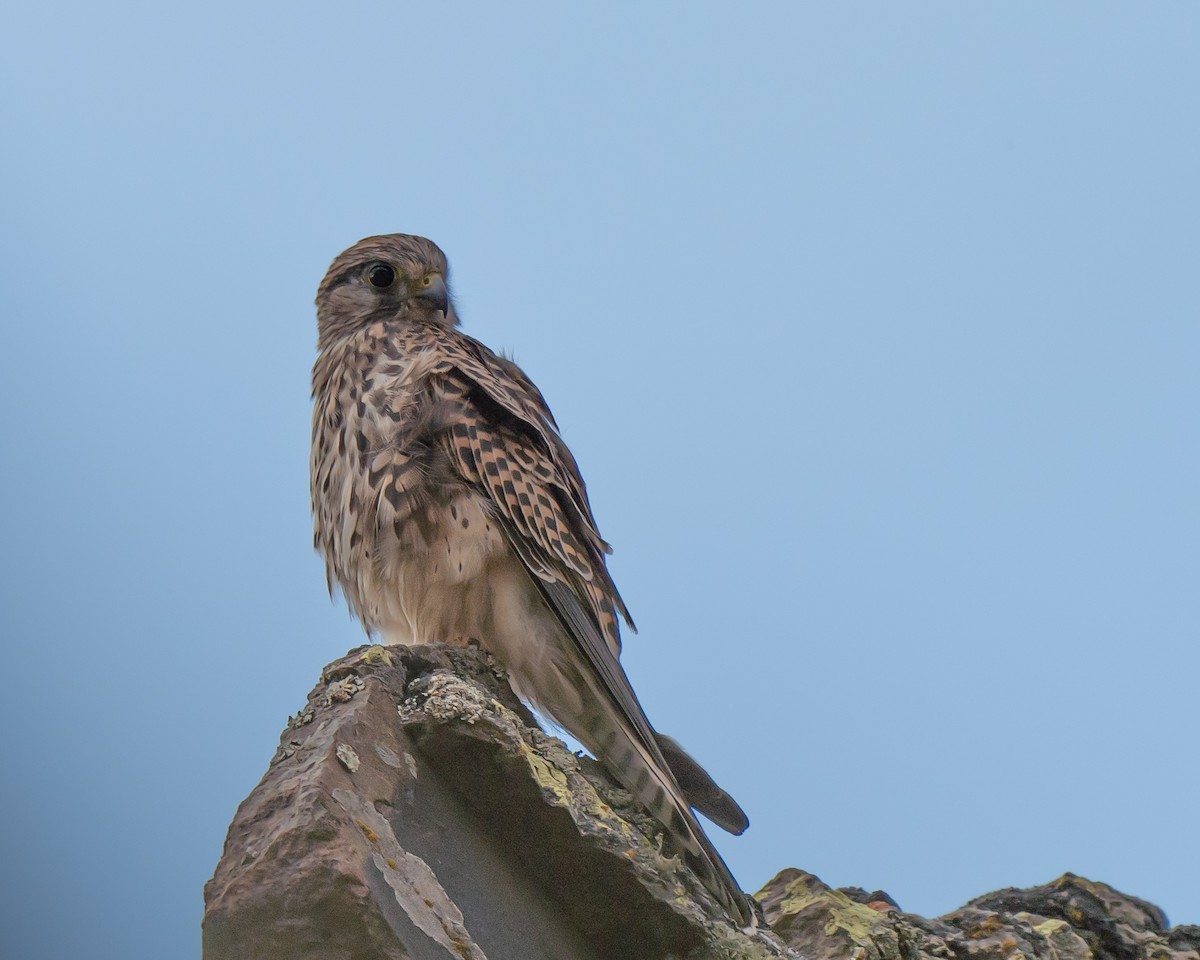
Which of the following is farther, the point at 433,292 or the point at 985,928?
the point at 433,292

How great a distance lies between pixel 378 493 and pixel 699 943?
1.28m

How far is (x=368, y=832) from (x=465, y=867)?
20 cm

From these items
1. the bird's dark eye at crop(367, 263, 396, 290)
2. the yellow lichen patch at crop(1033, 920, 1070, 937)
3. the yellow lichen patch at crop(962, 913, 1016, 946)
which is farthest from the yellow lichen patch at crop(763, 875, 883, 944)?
the bird's dark eye at crop(367, 263, 396, 290)

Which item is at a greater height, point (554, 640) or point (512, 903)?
point (554, 640)

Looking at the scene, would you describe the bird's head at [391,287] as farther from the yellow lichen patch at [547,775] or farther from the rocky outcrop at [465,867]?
the yellow lichen patch at [547,775]

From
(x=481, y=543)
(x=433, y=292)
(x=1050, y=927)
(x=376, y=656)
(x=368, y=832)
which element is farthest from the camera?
(x=433, y=292)

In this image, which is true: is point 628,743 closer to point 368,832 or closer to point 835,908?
point 835,908

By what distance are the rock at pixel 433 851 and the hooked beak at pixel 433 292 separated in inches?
69.6

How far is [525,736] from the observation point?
200cm

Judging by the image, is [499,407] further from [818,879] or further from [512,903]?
[512,903]

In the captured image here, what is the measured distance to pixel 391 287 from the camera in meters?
3.77

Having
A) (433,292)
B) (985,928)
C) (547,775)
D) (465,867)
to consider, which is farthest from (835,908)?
(433,292)

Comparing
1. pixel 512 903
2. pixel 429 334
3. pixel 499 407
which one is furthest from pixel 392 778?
pixel 429 334

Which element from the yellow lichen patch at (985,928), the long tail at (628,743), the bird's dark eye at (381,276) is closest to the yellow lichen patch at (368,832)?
the long tail at (628,743)
